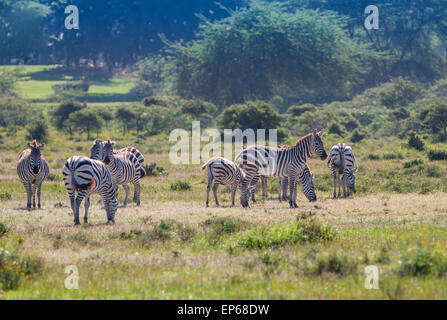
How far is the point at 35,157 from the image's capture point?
18781mm

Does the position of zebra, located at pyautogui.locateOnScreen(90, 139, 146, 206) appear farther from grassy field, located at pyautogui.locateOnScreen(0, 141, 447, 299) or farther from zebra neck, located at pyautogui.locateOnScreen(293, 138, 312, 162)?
zebra neck, located at pyautogui.locateOnScreen(293, 138, 312, 162)

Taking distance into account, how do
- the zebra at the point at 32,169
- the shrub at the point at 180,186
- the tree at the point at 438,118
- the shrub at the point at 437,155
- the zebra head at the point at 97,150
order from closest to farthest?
the zebra head at the point at 97,150 < the zebra at the point at 32,169 < the shrub at the point at 180,186 < the shrub at the point at 437,155 < the tree at the point at 438,118

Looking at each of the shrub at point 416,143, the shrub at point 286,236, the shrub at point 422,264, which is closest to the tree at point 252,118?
the shrub at point 416,143

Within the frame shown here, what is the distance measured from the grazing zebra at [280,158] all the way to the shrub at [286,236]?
7817mm

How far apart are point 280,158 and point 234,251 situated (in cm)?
956

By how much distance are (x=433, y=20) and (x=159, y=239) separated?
105m

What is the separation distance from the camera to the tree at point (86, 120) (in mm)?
51656

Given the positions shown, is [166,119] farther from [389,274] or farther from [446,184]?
[389,274]

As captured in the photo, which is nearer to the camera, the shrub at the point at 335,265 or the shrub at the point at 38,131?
the shrub at the point at 335,265

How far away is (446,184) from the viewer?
78.4 ft

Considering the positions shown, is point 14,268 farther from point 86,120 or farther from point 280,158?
point 86,120

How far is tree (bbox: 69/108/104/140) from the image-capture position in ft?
169

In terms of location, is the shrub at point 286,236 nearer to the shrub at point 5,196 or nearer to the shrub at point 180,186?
the shrub at point 180,186

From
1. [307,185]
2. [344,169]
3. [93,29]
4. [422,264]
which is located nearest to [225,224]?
[422,264]
